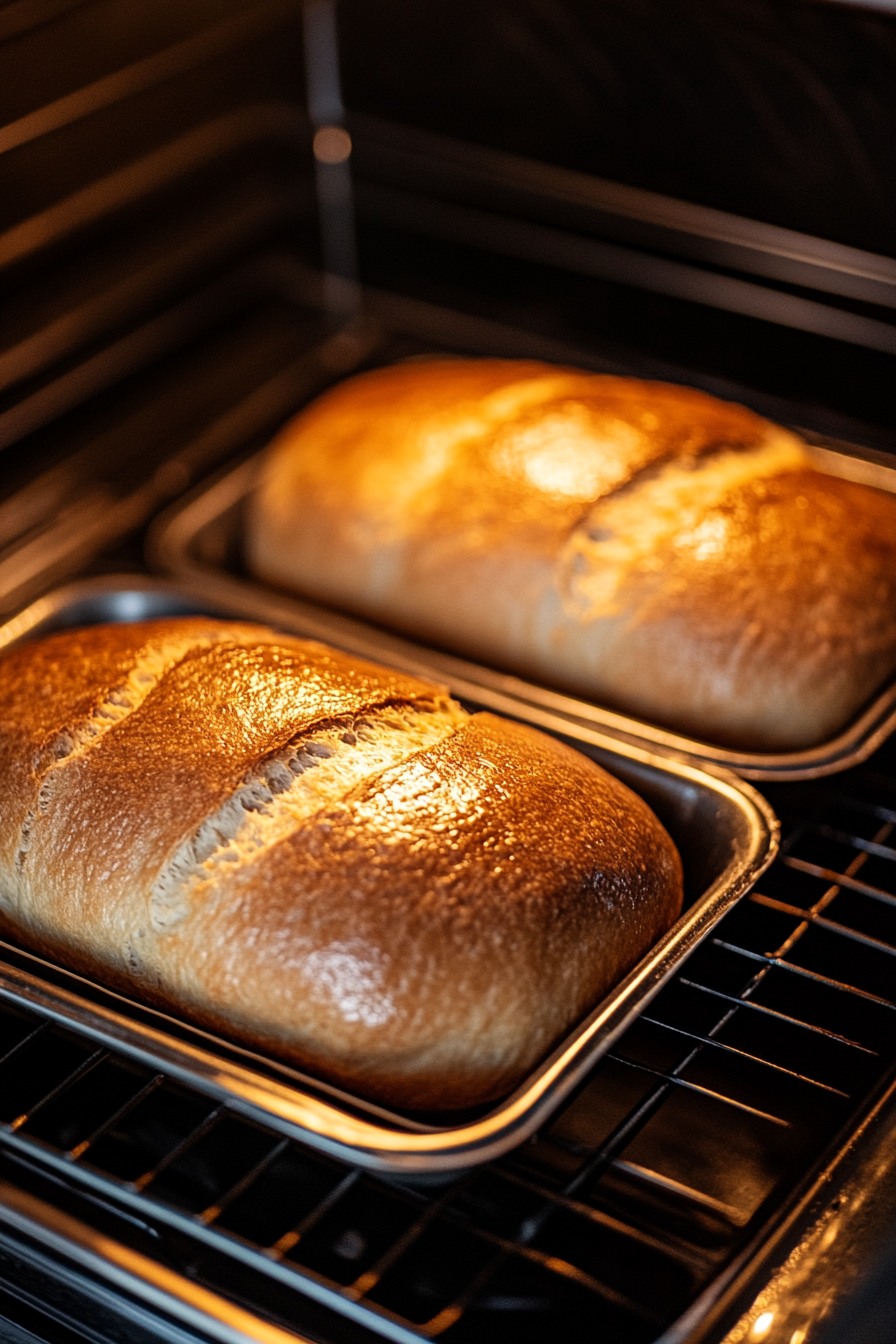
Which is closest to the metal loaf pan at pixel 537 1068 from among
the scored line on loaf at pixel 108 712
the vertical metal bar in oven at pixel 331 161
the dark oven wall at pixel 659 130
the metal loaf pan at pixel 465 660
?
the metal loaf pan at pixel 465 660

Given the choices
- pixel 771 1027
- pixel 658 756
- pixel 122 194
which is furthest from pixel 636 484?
pixel 122 194

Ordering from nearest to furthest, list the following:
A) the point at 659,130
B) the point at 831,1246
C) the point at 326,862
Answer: the point at 831,1246 → the point at 326,862 → the point at 659,130

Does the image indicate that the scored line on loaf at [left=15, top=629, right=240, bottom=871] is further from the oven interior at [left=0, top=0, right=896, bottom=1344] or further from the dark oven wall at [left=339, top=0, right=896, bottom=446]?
the dark oven wall at [left=339, top=0, right=896, bottom=446]


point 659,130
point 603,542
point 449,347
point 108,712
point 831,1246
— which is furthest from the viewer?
point 449,347

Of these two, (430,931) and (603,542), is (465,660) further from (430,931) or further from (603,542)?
(430,931)

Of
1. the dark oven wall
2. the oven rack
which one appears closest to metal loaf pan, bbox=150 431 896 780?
the oven rack

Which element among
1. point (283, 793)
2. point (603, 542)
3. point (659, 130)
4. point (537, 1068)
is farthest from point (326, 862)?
point (659, 130)

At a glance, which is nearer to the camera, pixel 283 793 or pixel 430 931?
pixel 430 931

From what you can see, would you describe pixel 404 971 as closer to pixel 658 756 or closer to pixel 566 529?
pixel 658 756
